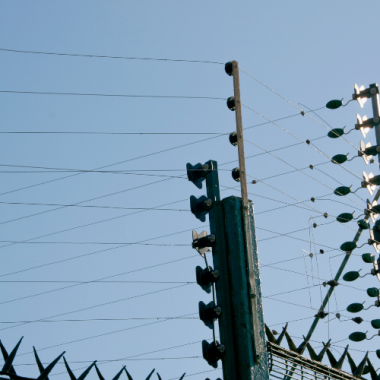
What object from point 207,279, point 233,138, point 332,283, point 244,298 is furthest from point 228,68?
point 332,283

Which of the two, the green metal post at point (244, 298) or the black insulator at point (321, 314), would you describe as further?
the black insulator at point (321, 314)

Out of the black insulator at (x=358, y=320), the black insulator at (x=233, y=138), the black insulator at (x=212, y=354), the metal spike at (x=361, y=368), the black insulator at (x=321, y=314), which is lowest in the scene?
the black insulator at (x=212, y=354)

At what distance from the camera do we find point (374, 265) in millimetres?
16672

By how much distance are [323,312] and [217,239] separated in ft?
20.9

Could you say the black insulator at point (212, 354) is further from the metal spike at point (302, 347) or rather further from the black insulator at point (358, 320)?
the black insulator at point (358, 320)

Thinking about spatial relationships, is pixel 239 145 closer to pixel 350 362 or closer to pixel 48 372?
pixel 48 372

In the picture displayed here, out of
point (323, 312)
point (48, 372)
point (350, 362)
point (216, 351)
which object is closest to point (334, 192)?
point (323, 312)

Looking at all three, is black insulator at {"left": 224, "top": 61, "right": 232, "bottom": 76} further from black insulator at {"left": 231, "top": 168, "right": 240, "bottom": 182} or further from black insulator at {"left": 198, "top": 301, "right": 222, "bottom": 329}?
black insulator at {"left": 198, "top": 301, "right": 222, "bottom": 329}

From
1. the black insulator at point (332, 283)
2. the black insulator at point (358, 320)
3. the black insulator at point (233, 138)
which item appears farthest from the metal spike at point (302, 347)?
the black insulator at point (233, 138)

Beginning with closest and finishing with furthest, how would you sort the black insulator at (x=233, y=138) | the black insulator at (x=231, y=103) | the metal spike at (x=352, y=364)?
the black insulator at (x=233, y=138) < the black insulator at (x=231, y=103) < the metal spike at (x=352, y=364)

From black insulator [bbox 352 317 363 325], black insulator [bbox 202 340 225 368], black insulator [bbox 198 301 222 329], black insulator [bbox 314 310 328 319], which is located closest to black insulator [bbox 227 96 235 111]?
black insulator [bbox 198 301 222 329]

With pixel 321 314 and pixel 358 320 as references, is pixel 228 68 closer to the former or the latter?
pixel 321 314

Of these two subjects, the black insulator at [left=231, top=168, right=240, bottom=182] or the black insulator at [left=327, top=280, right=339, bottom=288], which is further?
the black insulator at [left=327, top=280, right=339, bottom=288]

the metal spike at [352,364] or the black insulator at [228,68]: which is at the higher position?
the black insulator at [228,68]
